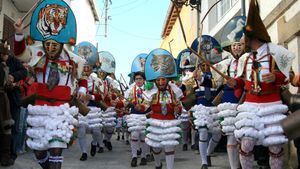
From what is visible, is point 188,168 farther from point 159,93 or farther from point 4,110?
point 4,110

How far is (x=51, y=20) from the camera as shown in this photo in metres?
6.25

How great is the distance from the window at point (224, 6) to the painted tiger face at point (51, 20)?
9282 mm

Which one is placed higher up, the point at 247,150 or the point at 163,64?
the point at 163,64

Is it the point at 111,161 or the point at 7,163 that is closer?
the point at 7,163

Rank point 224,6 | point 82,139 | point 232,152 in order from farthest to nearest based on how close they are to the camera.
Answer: point 224,6 → point 82,139 → point 232,152

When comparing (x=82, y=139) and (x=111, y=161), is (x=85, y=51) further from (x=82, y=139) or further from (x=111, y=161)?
(x=111, y=161)

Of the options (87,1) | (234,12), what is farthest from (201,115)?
(87,1)

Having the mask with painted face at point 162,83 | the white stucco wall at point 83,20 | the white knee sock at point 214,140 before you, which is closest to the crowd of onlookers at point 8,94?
the mask with painted face at point 162,83

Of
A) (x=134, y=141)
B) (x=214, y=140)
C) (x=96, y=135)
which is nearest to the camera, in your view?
(x=214, y=140)

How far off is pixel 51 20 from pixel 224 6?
11.6 m

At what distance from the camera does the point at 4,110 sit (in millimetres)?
7848

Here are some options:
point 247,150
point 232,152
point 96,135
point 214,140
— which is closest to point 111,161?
point 96,135

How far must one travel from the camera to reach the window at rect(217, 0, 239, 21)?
1549 centimetres

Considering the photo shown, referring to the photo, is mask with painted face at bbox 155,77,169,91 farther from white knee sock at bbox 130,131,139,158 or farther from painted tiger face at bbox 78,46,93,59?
painted tiger face at bbox 78,46,93,59
